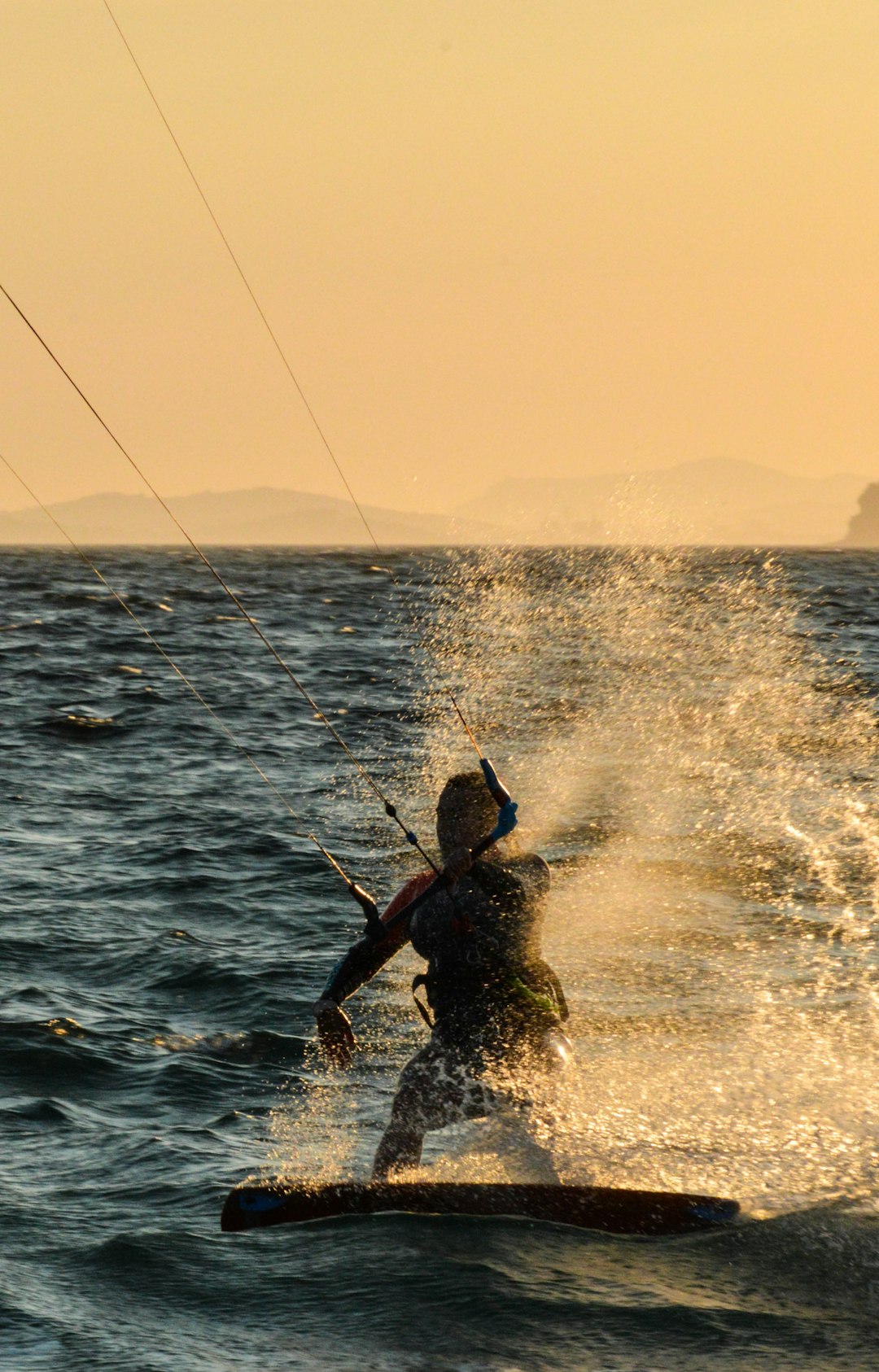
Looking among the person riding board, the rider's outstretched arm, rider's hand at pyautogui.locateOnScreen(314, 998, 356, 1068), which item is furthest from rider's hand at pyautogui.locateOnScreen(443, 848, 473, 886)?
rider's hand at pyautogui.locateOnScreen(314, 998, 356, 1068)

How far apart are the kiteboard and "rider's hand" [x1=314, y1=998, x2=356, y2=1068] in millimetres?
623

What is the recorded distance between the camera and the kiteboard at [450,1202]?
7.23 metres

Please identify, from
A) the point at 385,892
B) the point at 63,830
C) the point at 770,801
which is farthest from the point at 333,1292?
the point at 770,801

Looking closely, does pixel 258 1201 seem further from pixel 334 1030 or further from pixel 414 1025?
pixel 414 1025

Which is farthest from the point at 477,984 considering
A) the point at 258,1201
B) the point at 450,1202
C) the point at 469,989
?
the point at 258,1201

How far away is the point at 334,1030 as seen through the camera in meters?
7.54

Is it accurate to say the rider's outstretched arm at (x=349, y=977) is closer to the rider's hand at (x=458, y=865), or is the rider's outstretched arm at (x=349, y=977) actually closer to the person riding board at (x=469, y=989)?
the person riding board at (x=469, y=989)

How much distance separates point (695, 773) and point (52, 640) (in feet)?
75.9

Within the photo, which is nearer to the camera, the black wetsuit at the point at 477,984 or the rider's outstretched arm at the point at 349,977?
the black wetsuit at the point at 477,984

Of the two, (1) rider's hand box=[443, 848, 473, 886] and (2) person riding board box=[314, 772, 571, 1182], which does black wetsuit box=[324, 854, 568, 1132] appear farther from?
(1) rider's hand box=[443, 848, 473, 886]

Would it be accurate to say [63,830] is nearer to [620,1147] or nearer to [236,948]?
[236,948]

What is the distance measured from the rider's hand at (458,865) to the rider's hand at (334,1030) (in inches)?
33.8

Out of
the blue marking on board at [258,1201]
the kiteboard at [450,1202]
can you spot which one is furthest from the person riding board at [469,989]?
the blue marking on board at [258,1201]

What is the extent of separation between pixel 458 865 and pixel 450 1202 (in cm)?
161
